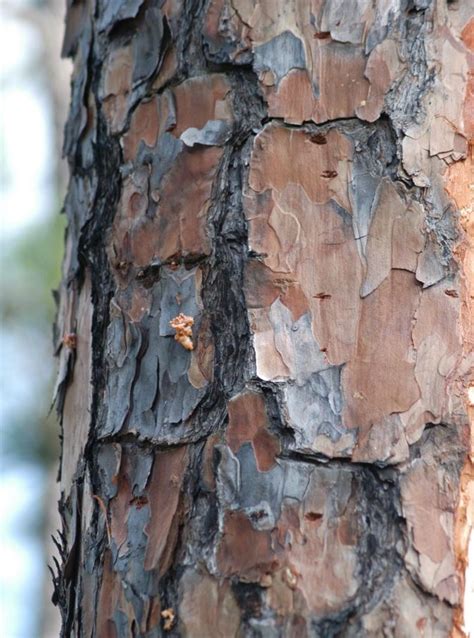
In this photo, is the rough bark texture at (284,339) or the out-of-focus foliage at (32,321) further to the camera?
the out-of-focus foliage at (32,321)

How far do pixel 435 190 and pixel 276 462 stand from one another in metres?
0.29

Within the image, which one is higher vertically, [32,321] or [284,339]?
[32,321]

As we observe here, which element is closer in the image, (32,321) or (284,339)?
(284,339)

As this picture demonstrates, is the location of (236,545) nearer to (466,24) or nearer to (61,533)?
(61,533)

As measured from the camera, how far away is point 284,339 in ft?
2.48

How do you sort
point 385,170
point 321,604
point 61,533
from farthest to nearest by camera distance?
1. point 61,533
2. point 385,170
3. point 321,604

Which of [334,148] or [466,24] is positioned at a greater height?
[466,24]

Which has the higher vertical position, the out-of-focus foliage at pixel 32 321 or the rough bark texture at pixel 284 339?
the out-of-focus foliage at pixel 32 321

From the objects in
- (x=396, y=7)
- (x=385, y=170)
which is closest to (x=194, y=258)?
(x=385, y=170)

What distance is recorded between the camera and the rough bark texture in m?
0.70

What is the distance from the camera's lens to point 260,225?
30.7 inches

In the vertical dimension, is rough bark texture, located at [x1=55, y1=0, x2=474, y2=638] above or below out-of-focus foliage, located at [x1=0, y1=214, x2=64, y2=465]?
below

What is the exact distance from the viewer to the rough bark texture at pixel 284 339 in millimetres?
699

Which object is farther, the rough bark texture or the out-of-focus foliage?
the out-of-focus foliage
